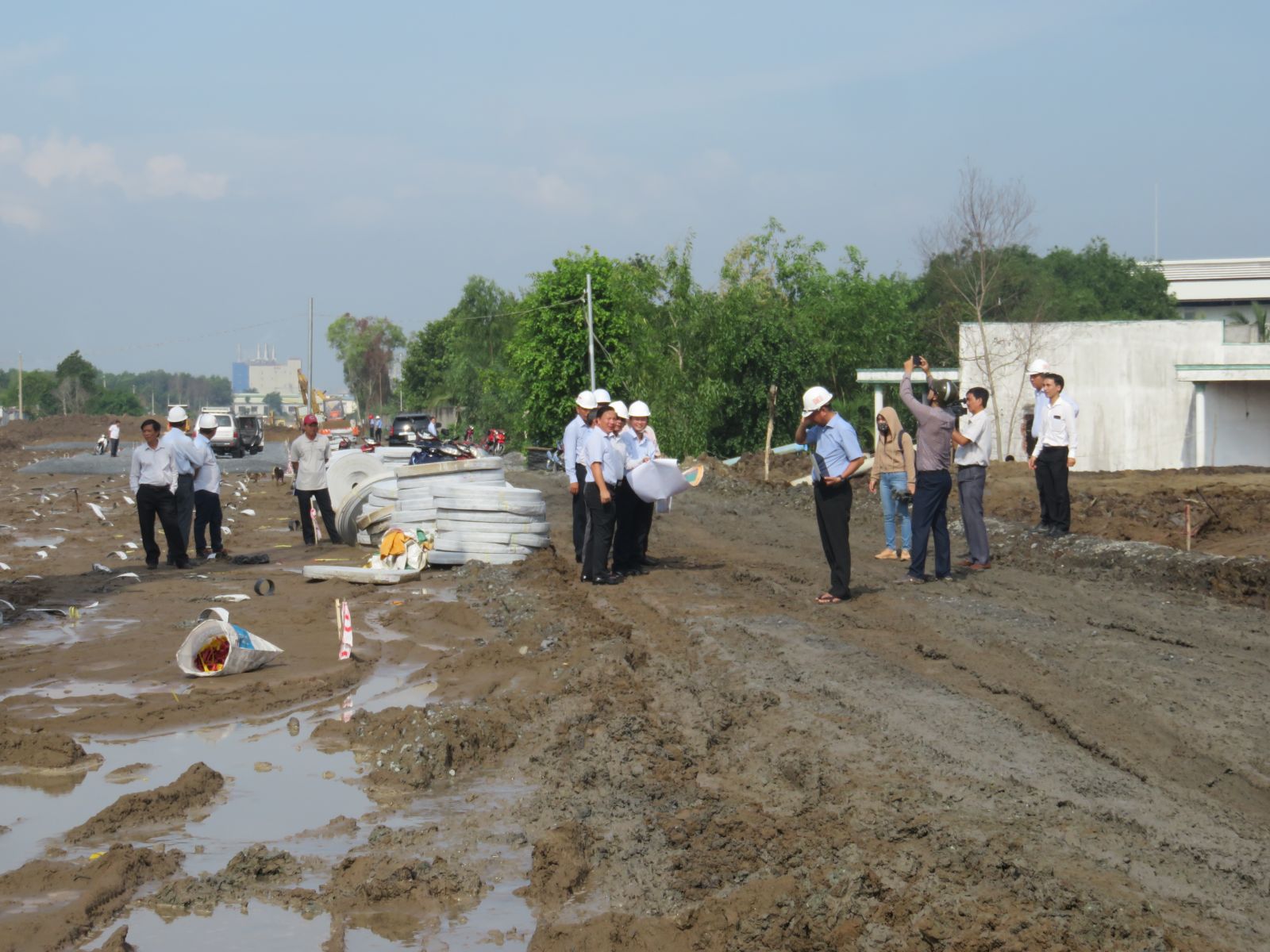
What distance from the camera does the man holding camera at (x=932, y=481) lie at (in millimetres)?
A: 11727

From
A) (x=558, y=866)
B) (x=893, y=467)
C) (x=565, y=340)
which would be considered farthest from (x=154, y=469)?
(x=565, y=340)

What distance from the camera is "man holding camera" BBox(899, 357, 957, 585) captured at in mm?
11727

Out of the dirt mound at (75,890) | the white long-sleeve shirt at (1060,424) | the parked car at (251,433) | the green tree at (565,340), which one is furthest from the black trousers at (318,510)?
the parked car at (251,433)

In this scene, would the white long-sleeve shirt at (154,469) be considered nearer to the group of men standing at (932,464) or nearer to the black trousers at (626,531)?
the black trousers at (626,531)

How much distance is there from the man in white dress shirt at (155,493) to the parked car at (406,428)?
25.3 m

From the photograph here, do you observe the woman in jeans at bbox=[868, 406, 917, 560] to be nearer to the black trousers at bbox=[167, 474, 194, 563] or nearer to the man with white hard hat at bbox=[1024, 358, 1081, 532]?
the man with white hard hat at bbox=[1024, 358, 1081, 532]

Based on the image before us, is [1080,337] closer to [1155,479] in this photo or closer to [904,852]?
[1155,479]

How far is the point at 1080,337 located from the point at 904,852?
31.5 metres

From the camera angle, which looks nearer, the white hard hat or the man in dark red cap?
the white hard hat

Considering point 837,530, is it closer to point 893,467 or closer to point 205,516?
point 893,467

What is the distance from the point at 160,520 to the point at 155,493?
32cm

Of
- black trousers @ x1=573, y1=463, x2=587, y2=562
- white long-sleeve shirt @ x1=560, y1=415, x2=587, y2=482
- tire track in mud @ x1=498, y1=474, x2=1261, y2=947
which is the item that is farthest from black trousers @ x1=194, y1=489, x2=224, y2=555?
tire track in mud @ x1=498, y1=474, x2=1261, y2=947

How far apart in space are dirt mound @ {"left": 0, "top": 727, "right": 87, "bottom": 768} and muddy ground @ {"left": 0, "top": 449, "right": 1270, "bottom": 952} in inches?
0.8

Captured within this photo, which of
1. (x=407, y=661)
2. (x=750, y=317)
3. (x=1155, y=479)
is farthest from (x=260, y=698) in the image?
(x=750, y=317)
